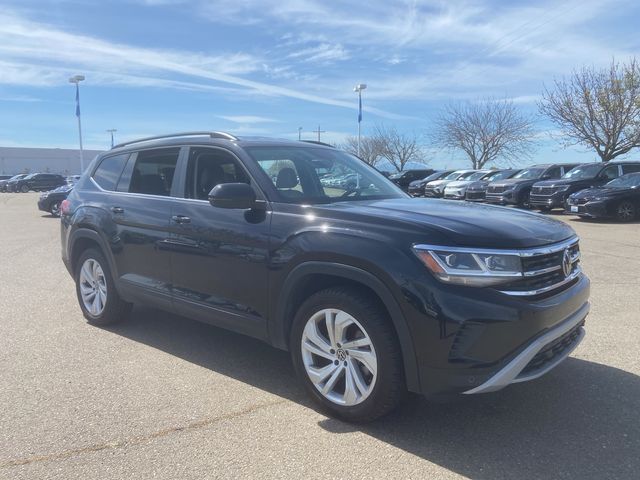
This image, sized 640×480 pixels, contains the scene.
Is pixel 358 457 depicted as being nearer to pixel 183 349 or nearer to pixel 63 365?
pixel 183 349

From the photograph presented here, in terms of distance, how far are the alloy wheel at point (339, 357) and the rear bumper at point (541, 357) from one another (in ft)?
2.08

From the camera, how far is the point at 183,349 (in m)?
4.88

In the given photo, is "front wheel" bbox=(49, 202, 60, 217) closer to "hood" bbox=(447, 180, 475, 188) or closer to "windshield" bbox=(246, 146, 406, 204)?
"hood" bbox=(447, 180, 475, 188)

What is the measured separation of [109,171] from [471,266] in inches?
159

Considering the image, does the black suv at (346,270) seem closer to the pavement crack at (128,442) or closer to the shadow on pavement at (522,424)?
the shadow on pavement at (522,424)

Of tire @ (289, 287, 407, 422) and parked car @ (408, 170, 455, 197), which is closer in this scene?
tire @ (289, 287, 407, 422)

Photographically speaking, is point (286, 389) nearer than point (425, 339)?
No

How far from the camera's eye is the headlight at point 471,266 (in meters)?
2.96

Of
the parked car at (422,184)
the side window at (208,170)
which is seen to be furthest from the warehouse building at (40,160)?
the side window at (208,170)

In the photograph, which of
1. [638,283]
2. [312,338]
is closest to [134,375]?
[312,338]

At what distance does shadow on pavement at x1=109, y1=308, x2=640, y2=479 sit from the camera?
9.68 ft

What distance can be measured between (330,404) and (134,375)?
1.70 metres

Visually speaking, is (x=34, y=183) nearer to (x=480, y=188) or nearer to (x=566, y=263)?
(x=480, y=188)

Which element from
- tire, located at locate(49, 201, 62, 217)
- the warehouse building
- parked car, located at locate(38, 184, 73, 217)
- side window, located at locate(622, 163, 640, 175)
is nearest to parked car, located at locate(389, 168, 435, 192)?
side window, located at locate(622, 163, 640, 175)
